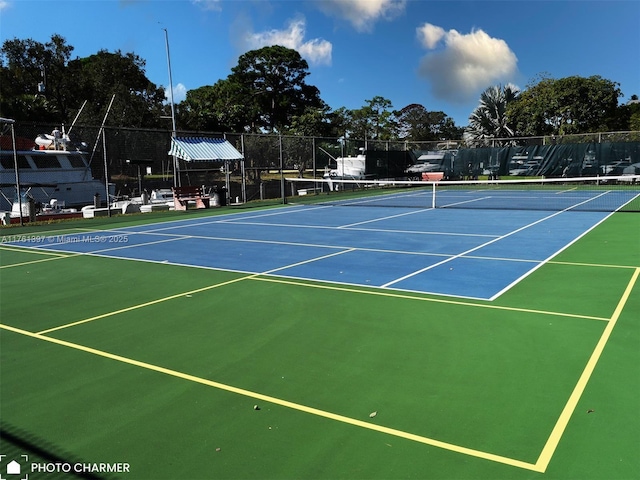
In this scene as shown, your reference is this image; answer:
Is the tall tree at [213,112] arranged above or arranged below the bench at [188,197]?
above

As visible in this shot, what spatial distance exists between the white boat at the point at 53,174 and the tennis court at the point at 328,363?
1058 cm

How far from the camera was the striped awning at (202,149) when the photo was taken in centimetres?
2178

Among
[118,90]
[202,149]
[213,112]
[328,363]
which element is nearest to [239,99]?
[213,112]

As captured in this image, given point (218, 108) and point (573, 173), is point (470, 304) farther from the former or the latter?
point (218, 108)

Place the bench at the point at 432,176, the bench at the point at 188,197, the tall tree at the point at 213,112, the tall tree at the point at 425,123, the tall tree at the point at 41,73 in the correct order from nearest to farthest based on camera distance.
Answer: the bench at the point at 188,197 → the bench at the point at 432,176 → the tall tree at the point at 41,73 → the tall tree at the point at 213,112 → the tall tree at the point at 425,123

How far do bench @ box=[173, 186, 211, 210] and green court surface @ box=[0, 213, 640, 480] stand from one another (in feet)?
45.5

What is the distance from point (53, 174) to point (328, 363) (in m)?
19.9

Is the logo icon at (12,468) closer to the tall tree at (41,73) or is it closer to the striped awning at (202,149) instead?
the striped awning at (202,149)

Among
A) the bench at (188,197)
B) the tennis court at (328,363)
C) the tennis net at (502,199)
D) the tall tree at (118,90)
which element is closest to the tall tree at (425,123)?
the tall tree at (118,90)

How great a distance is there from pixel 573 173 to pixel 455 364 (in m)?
31.8

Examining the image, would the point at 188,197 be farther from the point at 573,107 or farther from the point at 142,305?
the point at 573,107

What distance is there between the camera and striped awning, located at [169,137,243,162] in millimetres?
21781

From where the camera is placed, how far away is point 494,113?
56406mm

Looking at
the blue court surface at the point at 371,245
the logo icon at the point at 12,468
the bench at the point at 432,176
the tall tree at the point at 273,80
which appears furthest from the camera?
the tall tree at the point at 273,80
